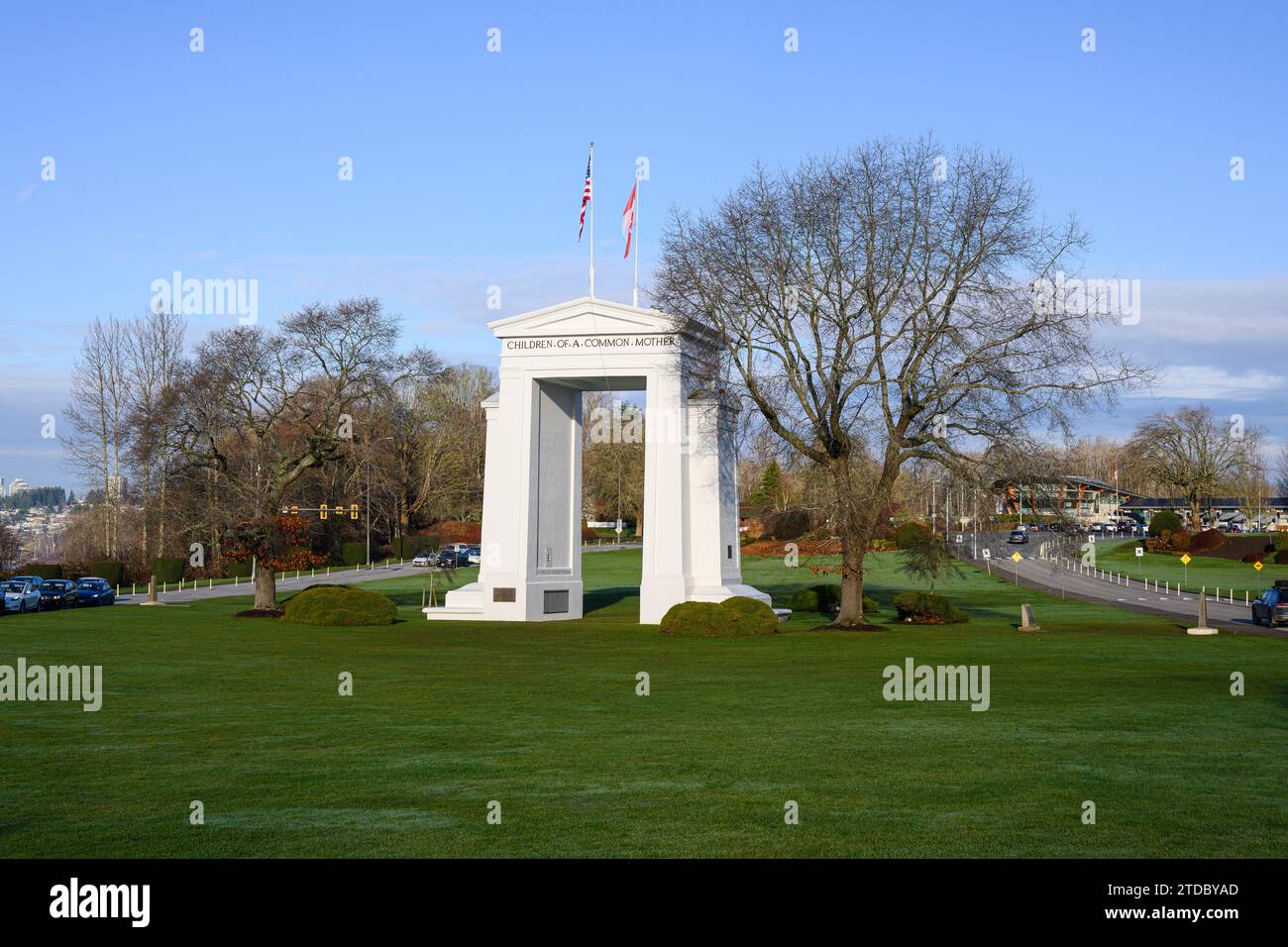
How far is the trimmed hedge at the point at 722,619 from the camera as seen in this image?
140 feet

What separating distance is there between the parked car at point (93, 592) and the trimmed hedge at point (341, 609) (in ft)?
53.9

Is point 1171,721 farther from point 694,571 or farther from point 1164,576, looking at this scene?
point 1164,576

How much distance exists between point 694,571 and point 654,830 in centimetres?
3740

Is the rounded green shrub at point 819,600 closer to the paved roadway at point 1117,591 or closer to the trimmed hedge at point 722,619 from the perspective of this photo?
the paved roadway at point 1117,591

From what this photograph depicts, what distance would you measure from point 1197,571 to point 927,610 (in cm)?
5796

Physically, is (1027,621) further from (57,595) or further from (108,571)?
(108,571)

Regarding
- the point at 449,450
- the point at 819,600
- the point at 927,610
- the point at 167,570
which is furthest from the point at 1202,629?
the point at 449,450

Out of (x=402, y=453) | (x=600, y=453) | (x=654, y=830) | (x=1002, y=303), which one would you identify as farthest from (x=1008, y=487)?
(x=600, y=453)

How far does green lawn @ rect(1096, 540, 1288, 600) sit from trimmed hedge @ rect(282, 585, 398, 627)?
48.2m

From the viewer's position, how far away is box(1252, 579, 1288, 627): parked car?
45812mm

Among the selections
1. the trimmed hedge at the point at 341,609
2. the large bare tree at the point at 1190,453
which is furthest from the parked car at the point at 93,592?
the large bare tree at the point at 1190,453

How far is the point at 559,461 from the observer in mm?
52344

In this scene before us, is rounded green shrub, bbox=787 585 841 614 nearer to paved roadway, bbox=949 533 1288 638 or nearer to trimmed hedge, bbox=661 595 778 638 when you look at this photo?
paved roadway, bbox=949 533 1288 638

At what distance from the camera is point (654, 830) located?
12148 mm
